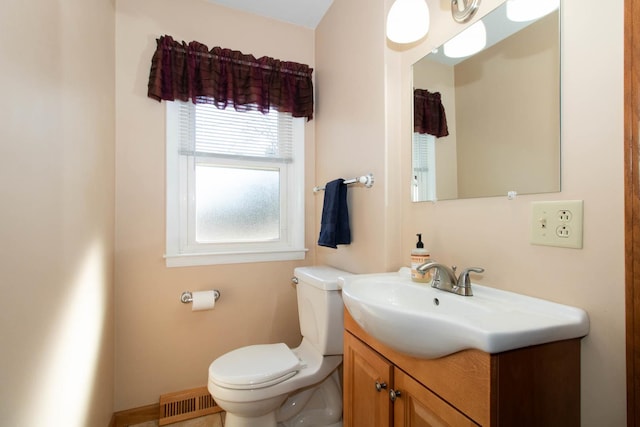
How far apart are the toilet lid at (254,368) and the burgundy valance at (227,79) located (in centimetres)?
136

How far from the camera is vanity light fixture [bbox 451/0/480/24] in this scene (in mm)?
1004

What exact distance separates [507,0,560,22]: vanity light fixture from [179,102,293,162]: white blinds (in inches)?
51.7

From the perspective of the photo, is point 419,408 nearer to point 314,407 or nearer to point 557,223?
point 557,223

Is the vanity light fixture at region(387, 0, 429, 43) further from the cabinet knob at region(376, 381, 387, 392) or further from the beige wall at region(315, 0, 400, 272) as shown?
the cabinet knob at region(376, 381, 387, 392)

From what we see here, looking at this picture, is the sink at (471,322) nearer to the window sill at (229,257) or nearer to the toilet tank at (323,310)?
the toilet tank at (323,310)

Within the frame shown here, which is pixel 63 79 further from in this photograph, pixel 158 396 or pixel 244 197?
pixel 158 396

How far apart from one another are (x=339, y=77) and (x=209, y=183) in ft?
3.21

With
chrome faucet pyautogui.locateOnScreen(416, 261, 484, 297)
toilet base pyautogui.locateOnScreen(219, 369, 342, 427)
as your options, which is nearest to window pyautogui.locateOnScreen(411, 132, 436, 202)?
chrome faucet pyautogui.locateOnScreen(416, 261, 484, 297)

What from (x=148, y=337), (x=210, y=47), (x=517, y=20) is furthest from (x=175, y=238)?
(x=517, y=20)

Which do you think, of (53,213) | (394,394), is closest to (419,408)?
(394,394)

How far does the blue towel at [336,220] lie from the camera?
5.02 ft

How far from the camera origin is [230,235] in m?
1.83

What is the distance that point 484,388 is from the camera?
1.97ft

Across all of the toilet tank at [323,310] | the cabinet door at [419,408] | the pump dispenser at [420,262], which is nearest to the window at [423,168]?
the pump dispenser at [420,262]
